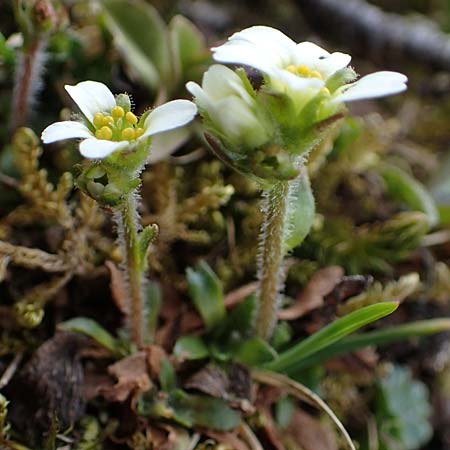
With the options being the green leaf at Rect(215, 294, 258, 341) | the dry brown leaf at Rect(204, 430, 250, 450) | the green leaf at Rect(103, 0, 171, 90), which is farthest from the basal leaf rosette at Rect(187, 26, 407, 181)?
the green leaf at Rect(103, 0, 171, 90)

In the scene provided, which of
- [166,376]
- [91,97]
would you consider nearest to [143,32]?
[91,97]

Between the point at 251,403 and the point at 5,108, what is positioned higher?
the point at 5,108

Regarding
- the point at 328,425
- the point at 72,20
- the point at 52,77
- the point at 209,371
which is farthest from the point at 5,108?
the point at 328,425

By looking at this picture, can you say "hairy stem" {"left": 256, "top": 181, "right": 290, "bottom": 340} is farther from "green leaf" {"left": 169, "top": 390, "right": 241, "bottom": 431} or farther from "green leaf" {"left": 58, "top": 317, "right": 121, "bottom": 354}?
"green leaf" {"left": 58, "top": 317, "right": 121, "bottom": 354}

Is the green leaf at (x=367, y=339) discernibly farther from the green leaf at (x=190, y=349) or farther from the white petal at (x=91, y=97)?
the white petal at (x=91, y=97)

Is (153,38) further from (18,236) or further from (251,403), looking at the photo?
(251,403)

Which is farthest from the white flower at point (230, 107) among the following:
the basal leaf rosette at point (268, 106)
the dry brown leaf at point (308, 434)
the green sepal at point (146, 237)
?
the dry brown leaf at point (308, 434)

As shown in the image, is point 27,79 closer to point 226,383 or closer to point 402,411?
point 226,383
